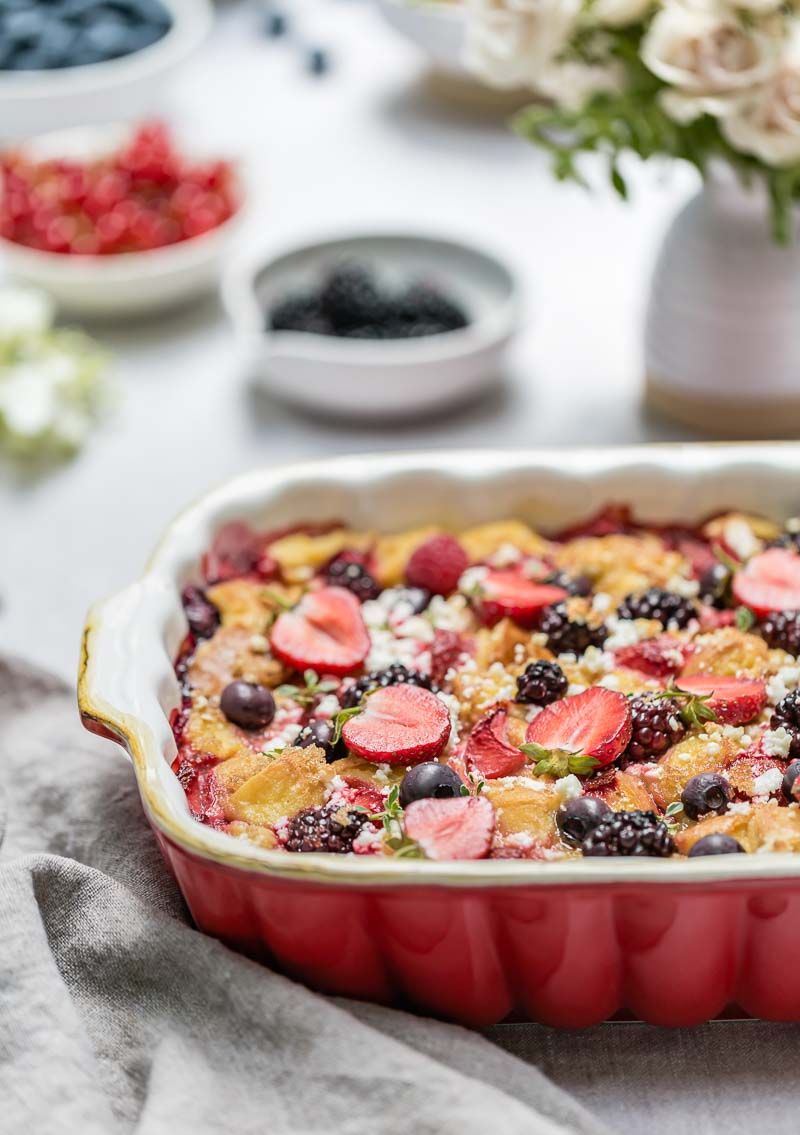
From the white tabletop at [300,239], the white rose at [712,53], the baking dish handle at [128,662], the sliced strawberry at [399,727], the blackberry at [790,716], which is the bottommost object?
the white tabletop at [300,239]

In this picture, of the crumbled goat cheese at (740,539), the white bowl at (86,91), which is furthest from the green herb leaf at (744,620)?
the white bowl at (86,91)

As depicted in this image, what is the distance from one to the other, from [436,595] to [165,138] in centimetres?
148

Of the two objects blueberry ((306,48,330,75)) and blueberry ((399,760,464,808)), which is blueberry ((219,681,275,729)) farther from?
blueberry ((306,48,330,75))

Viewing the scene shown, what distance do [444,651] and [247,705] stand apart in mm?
232

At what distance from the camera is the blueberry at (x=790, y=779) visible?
1366 mm

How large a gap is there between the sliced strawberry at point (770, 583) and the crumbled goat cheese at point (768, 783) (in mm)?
268

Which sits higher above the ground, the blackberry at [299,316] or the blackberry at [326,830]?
the blackberry at [326,830]

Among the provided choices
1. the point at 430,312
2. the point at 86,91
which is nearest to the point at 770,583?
the point at 430,312

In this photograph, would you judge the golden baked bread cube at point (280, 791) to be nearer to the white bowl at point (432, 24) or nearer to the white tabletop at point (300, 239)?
the white tabletop at point (300, 239)

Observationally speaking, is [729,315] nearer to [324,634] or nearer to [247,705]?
[324,634]

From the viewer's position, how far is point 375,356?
87.4 inches

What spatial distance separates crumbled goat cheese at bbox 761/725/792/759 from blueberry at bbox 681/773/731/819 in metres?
0.08

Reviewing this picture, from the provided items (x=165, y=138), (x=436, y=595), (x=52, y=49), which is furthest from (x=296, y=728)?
(x=52, y=49)

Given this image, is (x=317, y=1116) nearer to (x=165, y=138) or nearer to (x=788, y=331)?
(x=788, y=331)
